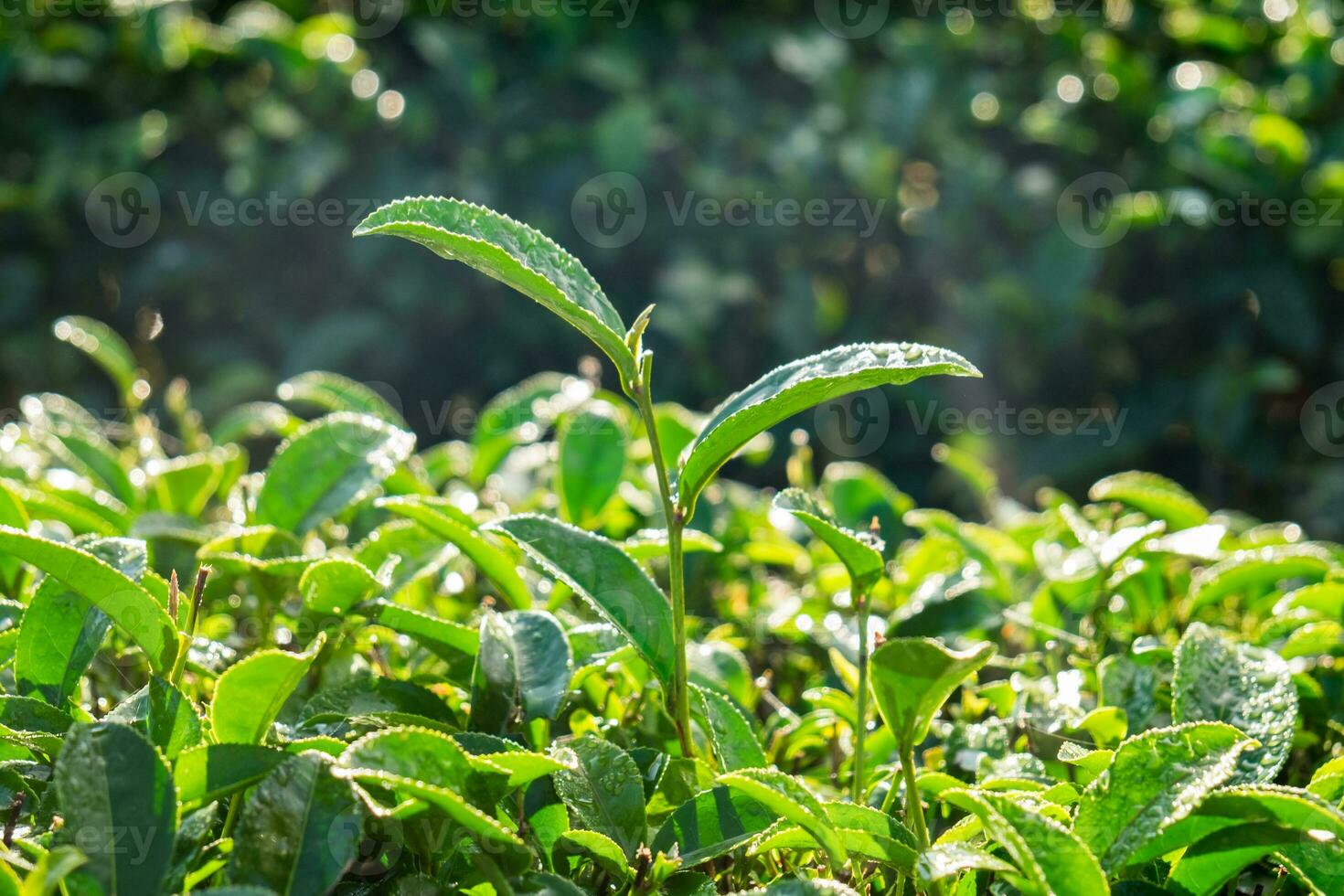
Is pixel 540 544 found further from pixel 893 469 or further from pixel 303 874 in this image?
pixel 893 469

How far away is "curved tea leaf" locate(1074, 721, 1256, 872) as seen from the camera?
0.84m

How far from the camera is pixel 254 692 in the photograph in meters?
0.89

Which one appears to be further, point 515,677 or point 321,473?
point 321,473

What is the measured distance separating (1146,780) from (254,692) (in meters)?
0.62

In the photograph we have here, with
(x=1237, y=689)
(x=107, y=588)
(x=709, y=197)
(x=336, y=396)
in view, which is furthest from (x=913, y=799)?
(x=709, y=197)

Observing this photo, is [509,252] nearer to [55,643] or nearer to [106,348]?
[55,643]

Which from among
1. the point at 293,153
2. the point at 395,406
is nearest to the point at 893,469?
the point at 395,406

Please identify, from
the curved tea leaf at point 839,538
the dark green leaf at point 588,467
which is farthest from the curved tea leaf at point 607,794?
the dark green leaf at point 588,467

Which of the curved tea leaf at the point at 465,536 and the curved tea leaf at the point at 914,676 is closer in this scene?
the curved tea leaf at the point at 914,676

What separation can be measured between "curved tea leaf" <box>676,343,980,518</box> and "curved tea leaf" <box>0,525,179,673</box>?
15.9 inches

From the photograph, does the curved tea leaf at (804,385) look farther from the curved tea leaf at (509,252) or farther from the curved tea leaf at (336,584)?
the curved tea leaf at (336,584)

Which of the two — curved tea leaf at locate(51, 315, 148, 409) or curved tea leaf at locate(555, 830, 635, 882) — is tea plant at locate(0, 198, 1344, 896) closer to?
curved tea leaf at locate(555, 830, 635, 882)

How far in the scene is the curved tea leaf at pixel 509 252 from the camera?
0.85 m

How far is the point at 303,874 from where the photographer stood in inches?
31.2
